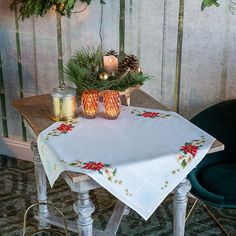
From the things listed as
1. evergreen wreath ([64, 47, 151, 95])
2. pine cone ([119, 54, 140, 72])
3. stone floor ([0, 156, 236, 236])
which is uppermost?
pine cone ([119, 54, 140, 72])

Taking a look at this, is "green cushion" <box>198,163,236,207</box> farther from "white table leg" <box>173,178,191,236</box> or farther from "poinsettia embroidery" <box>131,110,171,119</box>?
"poinsettia embroidery" <box>131,110,171,119</box>

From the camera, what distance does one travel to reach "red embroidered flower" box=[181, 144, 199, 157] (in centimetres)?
203

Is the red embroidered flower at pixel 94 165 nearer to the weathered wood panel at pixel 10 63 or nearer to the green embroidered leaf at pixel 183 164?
the green embroidered leaf at pixel 183 164

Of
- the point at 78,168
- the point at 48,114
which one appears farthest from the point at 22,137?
the point at 78,168

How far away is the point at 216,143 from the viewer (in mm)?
2104

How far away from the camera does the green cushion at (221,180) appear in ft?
7.64

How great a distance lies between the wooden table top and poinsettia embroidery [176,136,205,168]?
0.09m

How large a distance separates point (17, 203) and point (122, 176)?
1336mm

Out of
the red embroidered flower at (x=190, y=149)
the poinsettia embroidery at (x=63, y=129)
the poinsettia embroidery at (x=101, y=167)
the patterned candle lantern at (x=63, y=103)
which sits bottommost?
the poinsettia embroidery at (x=101, y=167)

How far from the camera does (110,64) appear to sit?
237 cm

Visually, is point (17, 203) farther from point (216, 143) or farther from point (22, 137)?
point (216, 143)

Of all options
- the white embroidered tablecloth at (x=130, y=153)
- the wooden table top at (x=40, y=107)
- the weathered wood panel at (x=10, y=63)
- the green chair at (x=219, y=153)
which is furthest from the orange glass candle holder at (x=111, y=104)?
the weathered wood panel at (x=10, y=63)

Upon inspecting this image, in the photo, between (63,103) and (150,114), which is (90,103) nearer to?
(63,103)

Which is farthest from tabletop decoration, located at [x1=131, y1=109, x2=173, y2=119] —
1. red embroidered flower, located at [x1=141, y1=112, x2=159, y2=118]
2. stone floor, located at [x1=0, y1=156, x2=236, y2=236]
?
stone floor, located at [x1=0, y1=156, x2=236, y2=236]
